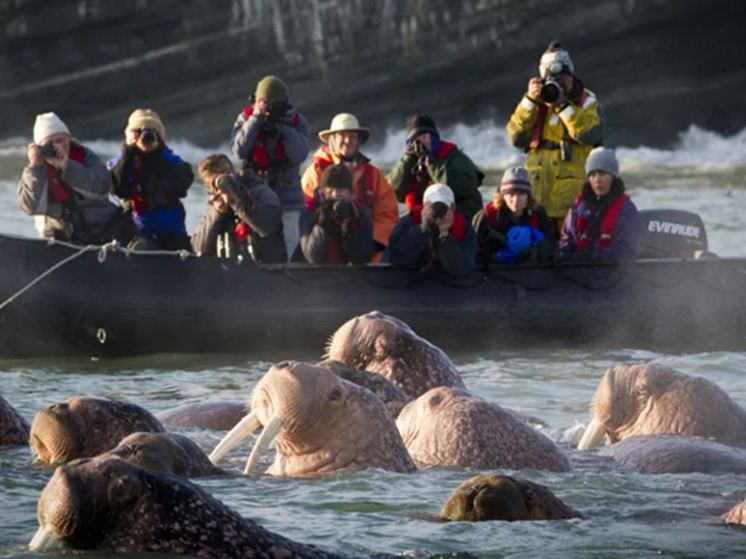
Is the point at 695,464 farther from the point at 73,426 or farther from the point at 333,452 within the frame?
the point at 73,426

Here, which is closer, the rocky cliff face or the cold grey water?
the cold grey water

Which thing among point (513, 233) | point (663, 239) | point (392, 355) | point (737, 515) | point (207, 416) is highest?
point (513, 233)

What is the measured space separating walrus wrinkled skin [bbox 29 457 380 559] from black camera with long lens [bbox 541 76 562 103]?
34.3 ft

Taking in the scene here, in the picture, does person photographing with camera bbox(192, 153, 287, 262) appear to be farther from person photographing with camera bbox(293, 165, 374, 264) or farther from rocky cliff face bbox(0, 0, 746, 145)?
rocky cliff face bbox(0, 0, 746, 145)

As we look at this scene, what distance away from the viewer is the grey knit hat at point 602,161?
1568 centimetres

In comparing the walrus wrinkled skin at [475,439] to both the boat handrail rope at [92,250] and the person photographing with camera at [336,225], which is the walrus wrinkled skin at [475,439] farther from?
the boat handrail rope at [92,250]

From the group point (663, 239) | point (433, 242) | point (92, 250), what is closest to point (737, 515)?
point (433, 242)

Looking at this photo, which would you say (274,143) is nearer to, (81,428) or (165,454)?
(81,428)

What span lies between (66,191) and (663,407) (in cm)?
694

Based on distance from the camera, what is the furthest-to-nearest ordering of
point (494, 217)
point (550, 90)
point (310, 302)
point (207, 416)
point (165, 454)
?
1. point (550, 90)
2. point (494, 217)
3. point (310, 302)
4. point (207, 416)
5. point (165, 454)

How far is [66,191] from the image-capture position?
51.0 feet

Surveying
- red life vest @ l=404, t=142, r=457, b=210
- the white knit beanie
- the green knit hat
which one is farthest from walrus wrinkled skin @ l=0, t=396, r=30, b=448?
red life vest @ l=404, t=142, r=457, b=210

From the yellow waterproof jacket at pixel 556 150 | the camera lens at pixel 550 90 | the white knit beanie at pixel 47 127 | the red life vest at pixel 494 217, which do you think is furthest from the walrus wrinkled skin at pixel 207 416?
the camera lens at pixel 550 90

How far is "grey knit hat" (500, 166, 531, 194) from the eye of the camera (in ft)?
50.8
